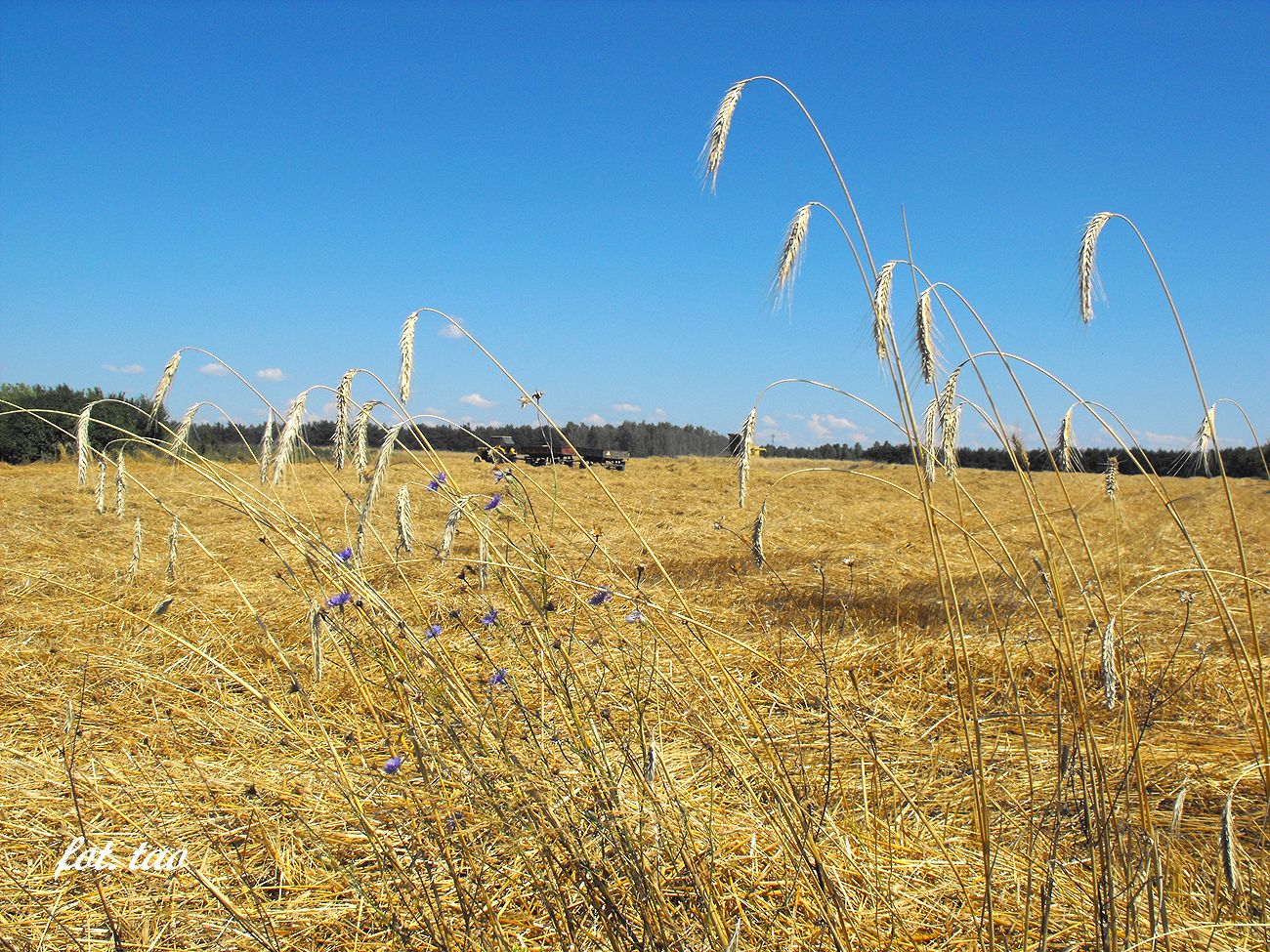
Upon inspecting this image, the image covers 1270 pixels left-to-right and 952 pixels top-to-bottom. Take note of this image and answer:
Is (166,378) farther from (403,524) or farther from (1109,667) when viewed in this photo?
(1109,667)

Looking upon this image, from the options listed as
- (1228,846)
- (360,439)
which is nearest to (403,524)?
(360,439)

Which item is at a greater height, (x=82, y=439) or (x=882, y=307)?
(x=882, y=307)

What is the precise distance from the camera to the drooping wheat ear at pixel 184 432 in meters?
1.63

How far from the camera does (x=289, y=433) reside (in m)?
1.68

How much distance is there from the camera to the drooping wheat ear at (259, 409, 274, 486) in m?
2.03

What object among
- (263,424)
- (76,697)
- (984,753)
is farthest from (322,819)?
(984,753)

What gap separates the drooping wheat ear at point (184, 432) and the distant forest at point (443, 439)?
0.28ft

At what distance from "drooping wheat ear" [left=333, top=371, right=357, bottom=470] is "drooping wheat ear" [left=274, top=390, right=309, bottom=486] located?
3.4 inches

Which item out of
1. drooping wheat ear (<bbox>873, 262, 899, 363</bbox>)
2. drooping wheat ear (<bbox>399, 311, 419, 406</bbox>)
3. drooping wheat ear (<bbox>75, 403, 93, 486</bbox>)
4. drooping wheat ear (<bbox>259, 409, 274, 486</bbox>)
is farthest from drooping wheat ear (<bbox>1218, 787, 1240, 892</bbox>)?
drooping wheat ear (<bbox>75, 403, 93, 486</bbox>)

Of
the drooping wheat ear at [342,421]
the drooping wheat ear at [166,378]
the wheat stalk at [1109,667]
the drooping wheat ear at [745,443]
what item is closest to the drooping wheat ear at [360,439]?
the drooping wheat ear at [342,421]

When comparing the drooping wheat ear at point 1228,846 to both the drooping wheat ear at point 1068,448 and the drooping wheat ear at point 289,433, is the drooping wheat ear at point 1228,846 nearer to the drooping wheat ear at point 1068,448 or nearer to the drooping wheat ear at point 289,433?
the drooping wheat ear at point 1068,448

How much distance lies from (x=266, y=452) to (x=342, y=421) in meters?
0.37

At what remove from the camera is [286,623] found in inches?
153

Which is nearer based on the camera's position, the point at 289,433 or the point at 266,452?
the point at 289,433
